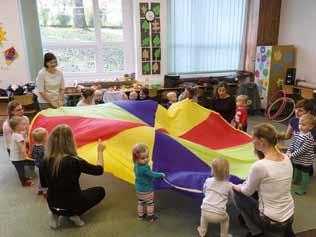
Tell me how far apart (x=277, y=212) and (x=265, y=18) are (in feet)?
17.3

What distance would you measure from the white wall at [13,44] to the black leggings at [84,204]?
11.6ft

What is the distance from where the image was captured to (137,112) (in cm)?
321

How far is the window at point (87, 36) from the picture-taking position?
5.45 meters

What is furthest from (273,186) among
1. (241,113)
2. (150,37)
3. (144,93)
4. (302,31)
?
(302,31)

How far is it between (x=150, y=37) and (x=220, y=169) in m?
4.31

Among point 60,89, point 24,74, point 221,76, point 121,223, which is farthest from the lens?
point 221,76

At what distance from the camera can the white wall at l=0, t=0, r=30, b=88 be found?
495 cm

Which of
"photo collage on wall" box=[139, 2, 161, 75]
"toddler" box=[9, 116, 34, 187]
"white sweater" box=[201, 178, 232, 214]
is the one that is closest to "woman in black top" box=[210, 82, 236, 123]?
"white sweater" box=[201, 178, 232, 214]

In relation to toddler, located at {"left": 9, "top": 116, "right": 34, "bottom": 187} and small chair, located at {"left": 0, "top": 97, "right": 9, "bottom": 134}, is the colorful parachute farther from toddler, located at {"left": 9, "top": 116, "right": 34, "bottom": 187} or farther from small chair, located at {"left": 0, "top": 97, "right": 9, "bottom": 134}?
small chair, located at {"left": 0, "top": 97, "right": 9, "bottom": 134}

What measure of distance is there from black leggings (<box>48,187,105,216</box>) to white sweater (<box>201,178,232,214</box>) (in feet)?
3.14

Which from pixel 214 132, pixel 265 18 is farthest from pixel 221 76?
pixel 214 132

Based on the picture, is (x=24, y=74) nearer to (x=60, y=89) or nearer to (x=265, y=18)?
(x=60, y=89)

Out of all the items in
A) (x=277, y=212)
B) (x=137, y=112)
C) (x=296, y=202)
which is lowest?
(x=296, y=202)

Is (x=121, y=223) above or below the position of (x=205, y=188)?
below
